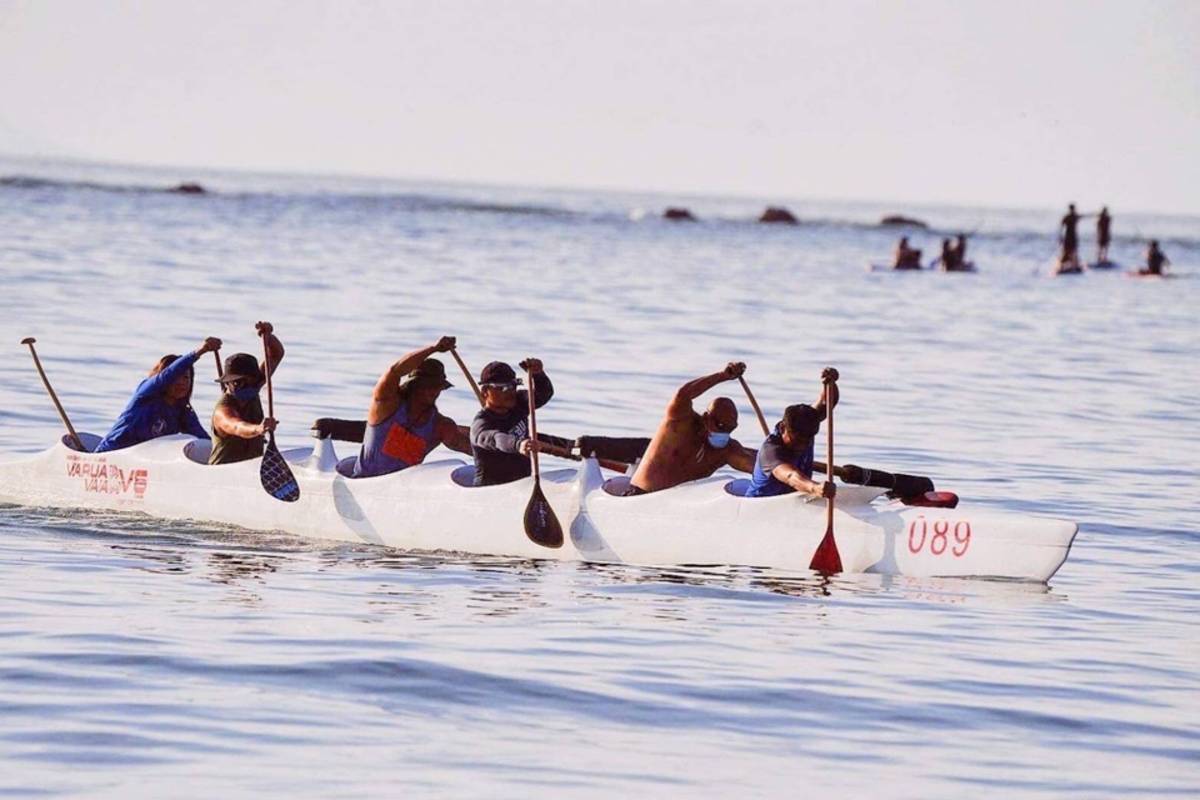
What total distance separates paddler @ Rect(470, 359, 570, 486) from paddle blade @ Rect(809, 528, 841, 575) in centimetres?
197

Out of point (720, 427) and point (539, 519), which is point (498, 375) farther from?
point (720, 427)

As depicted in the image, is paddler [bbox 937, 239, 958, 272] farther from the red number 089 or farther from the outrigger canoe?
the red number 089

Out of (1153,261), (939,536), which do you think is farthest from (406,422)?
(1153,261)

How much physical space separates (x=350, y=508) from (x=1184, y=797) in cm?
781

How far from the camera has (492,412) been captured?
53.3 feet

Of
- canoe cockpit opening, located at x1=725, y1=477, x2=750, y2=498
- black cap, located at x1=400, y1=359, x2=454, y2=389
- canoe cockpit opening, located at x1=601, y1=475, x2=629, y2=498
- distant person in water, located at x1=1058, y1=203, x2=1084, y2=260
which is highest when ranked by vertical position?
distant person in water, located at x1=1058, y1=203, x2=1084, y2=260

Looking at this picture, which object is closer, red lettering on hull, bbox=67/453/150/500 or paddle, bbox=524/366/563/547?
paddle, bbox=524/366/563/547

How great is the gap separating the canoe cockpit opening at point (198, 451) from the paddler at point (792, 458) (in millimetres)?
4241

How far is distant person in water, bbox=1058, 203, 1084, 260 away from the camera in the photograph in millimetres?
58763

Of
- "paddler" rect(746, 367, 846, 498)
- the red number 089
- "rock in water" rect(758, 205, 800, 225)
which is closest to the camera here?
the red number 089

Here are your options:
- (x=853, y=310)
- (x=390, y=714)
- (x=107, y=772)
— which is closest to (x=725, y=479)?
(x=390, y=714)

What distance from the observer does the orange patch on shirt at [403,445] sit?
16578 millimetres

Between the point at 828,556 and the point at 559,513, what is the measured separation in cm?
188

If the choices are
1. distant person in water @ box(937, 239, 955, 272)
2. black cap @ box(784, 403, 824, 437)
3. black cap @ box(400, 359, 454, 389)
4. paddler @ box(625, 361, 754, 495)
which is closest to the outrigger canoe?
paddler @ box(625, 361, 754, 495)
